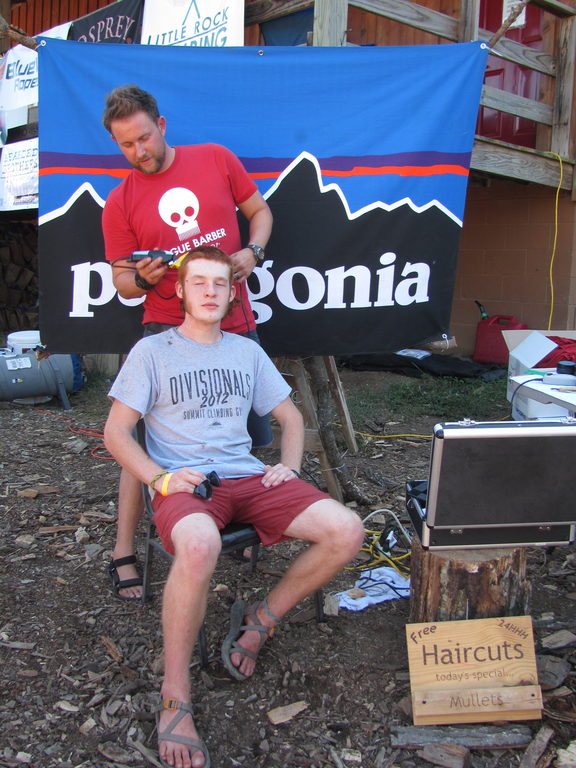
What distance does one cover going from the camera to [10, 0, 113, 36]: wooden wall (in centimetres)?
796

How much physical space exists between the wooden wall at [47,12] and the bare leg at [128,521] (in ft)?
22.6

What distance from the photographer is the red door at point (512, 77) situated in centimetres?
680

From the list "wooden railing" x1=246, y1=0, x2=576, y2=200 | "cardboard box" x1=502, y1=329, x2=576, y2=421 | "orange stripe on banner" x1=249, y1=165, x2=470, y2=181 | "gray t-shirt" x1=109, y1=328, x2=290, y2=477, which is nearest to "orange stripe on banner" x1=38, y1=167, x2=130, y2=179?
"orange stripe on banner" x1=249, y1=165, x2=470, y2=181

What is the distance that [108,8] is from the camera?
566cm

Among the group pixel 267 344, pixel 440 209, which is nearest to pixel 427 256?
pixel 440 209

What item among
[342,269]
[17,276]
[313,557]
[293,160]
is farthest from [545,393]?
[17,276]

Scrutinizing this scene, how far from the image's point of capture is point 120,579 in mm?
2867

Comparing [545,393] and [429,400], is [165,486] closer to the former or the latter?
[545,393]

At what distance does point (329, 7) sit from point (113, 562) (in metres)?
2.98

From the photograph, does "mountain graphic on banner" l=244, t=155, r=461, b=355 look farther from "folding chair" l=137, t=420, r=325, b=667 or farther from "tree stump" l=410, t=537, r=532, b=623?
"tree stump" l=410, t=537, r=532, b=623

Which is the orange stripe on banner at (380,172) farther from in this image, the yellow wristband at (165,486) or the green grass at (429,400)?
the green grass at (429,400)

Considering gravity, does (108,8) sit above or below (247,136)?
above

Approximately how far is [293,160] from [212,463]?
1.60 meters

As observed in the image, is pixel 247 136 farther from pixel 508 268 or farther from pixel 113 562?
pixel 508 268
